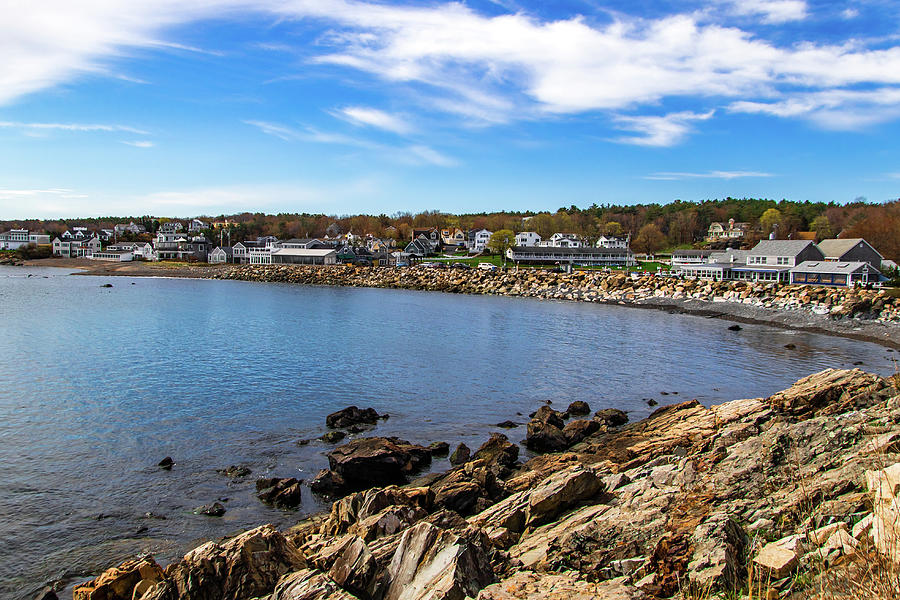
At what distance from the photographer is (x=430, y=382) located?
27.3 m

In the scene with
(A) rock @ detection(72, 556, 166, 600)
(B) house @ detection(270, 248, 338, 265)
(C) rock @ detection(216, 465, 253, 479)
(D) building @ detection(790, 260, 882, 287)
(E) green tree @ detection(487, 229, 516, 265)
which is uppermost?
(E) green tree @ detection(487, 229, 516, 265)

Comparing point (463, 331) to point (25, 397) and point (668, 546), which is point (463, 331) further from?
point (668, 546)

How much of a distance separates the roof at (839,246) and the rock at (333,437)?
71.5m

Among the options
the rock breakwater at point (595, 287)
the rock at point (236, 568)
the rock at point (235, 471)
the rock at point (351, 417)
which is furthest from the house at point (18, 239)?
the rock at point (236, 568)

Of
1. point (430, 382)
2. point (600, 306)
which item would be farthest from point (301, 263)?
point (430, 382)

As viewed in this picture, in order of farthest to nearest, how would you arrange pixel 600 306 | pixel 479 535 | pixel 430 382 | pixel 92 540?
1. pixel 600 306
2. pixel 430 382
3. pixel 92 540
4. pixel 479 535

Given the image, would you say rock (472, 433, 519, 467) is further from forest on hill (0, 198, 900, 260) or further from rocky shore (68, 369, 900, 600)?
forest on hill (0, 198, 900, 260)

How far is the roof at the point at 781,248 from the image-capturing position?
69.9 meters

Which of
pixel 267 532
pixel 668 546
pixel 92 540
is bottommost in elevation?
pixel 92 540

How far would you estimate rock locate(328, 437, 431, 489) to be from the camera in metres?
15.9

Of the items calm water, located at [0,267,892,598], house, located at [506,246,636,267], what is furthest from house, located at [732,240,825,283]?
house, located at [506,246,636,267]

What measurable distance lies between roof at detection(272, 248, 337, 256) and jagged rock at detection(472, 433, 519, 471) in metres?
103

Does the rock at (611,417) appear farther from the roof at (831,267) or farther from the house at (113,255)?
the house at (113,255)

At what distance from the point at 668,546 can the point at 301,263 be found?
11538cm
